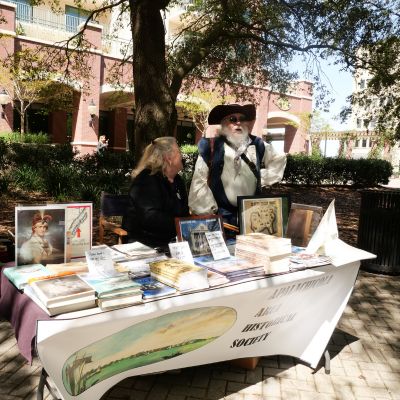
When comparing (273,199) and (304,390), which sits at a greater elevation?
(273,199)

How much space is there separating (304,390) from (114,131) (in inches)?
1102

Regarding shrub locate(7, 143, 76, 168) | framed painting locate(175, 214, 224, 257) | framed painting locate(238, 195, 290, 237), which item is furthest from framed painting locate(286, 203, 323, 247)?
shrub locate(7, 143, 76, 168)

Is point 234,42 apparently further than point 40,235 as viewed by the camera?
Yes

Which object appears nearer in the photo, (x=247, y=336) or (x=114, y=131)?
(x=247, y=336)

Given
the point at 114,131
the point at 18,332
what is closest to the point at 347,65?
the point at 18,332

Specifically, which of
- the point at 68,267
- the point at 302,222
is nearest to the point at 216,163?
the point at 302,222

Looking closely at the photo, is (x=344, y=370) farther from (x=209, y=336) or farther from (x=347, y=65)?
(x=347, y=65)

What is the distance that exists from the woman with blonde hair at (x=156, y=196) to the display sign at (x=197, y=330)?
2.95 ft

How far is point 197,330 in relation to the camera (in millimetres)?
2330

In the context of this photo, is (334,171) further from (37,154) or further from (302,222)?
(302,222)

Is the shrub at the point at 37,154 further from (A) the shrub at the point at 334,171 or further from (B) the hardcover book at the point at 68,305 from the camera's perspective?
(B) the hardcover book at the point at 68,305

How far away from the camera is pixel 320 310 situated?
3.10 m

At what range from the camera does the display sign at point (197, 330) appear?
1.87 m

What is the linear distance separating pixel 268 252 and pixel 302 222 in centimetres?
71
